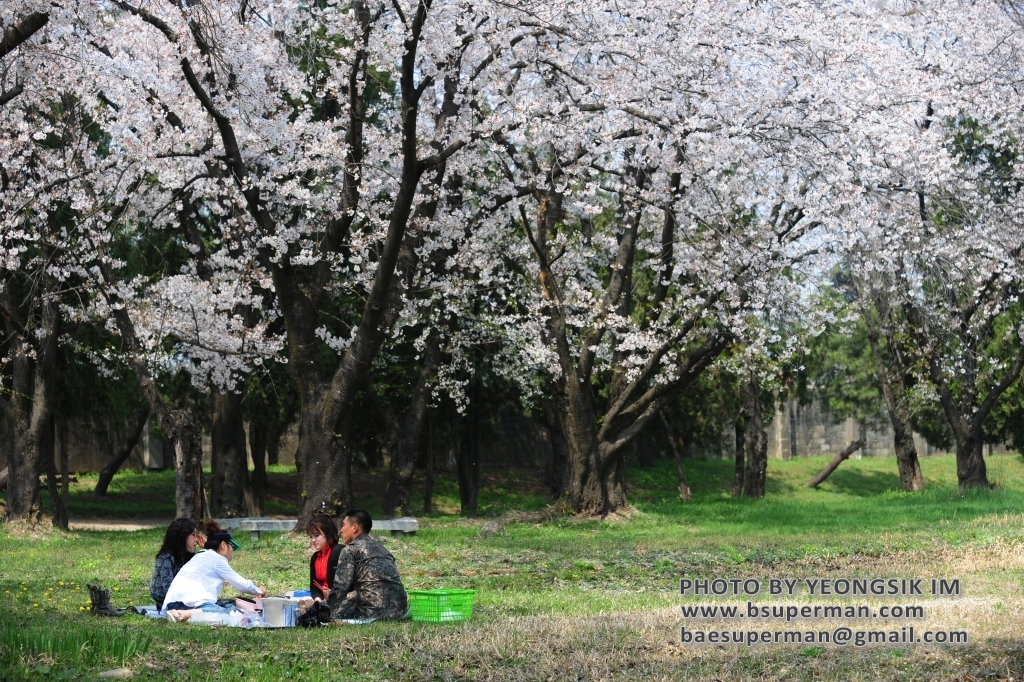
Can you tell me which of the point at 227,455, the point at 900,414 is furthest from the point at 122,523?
the point at 900,414

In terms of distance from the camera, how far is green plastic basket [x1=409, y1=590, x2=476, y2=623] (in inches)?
374

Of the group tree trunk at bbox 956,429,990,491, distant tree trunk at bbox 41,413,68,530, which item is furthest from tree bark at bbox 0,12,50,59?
tree trunk at bbox 956,429,990,491

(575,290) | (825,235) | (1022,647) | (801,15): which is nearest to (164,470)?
(575,290)

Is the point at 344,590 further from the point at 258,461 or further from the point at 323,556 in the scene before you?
the point at 258,461

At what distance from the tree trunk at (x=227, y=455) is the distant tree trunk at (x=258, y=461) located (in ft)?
11.3

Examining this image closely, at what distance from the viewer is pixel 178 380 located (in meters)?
26.2

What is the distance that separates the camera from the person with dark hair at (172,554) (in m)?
10.3

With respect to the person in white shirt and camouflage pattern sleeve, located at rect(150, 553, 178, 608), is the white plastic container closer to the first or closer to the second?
the person in white shirt

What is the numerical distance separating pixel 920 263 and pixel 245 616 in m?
16.9

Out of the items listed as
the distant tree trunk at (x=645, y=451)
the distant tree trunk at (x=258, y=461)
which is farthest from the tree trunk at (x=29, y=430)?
the distant tree trunk at (x=645, y=451)

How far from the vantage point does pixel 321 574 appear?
10.1 meters

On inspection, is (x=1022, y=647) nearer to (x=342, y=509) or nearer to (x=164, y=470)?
(x=342, y=509)

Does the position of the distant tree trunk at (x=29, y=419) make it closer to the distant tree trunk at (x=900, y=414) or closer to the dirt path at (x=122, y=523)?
the dirt path at (x=122, y=523)

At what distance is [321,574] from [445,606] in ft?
3.93
